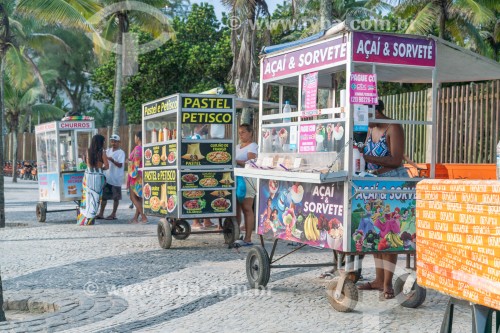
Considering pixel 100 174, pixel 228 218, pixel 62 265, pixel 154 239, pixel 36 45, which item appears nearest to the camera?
pixel 62 265

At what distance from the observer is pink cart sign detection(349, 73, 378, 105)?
6305mm

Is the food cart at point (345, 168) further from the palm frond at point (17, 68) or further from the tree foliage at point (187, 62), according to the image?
the tree foliage at point (187, 62)

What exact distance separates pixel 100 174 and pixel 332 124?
28.0 ft

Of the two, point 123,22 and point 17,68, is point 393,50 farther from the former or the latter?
point 17,68

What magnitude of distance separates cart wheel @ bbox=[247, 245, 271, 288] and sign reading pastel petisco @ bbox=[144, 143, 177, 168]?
128 inches

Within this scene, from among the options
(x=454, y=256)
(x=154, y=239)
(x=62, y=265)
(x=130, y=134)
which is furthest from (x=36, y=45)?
(x=454, y=256)

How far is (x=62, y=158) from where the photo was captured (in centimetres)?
1527

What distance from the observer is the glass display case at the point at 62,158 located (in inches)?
589

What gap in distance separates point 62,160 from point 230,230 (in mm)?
5825

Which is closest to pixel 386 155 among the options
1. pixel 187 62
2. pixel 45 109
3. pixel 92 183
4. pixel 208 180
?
pixel 208 180

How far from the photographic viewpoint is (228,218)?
10.9 metres

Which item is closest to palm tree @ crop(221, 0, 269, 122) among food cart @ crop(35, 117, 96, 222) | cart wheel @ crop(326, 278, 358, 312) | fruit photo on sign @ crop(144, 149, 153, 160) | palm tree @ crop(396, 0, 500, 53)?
food cart @ crop(35, 117, 96, 222)

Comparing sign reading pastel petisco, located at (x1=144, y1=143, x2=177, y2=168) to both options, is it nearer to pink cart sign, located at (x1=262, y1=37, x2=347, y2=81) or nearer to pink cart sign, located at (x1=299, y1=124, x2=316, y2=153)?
pink cart sign, located at (x1=262, y1=37, x2=347, y2=81)

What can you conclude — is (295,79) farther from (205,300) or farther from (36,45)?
(36,45)
